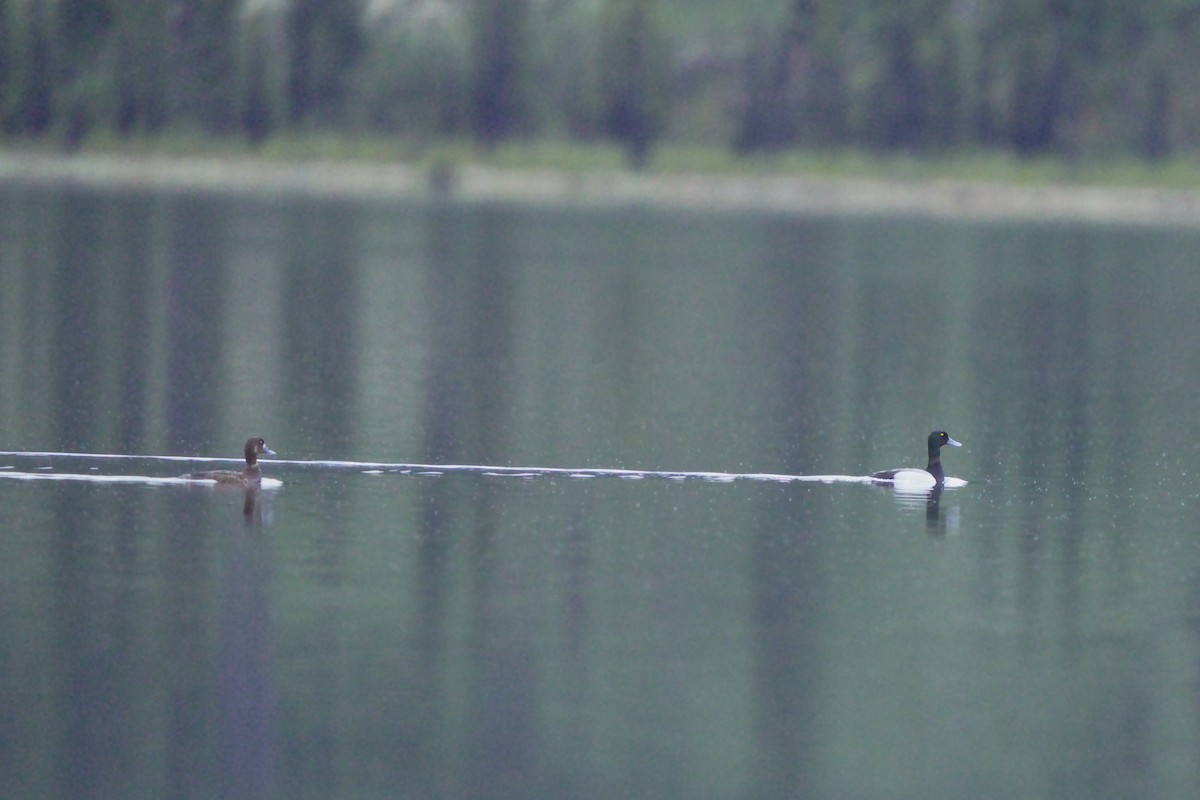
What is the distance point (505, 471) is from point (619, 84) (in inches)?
5691

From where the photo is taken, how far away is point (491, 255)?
6700 centimetres

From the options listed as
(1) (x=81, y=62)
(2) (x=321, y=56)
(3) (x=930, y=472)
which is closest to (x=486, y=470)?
(3) (x=930, y=472)

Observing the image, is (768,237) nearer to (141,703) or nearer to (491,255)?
(491,255)

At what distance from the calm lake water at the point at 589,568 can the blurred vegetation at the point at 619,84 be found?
117261 mm

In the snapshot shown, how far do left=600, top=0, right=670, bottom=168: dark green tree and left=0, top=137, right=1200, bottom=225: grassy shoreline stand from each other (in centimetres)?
172

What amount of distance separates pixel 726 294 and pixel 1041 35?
108549mm

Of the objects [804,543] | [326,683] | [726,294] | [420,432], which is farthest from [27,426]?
[726,294]

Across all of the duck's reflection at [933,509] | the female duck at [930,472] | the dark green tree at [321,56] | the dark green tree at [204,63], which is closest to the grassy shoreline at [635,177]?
the dark green tree at [204,63]

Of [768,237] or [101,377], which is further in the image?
[768,237]

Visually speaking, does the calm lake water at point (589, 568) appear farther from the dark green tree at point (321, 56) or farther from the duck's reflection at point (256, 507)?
the dark green tree at point (321, 56)

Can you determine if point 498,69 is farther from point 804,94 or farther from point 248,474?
point 248,474

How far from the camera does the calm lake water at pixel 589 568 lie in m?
13.8

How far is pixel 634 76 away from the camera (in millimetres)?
166000

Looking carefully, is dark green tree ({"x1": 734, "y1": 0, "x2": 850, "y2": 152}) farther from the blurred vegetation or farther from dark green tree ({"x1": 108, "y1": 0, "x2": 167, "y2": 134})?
dark green tree ({"x1": 108, "y1": 0, "x2": 167, "y2": 134})
